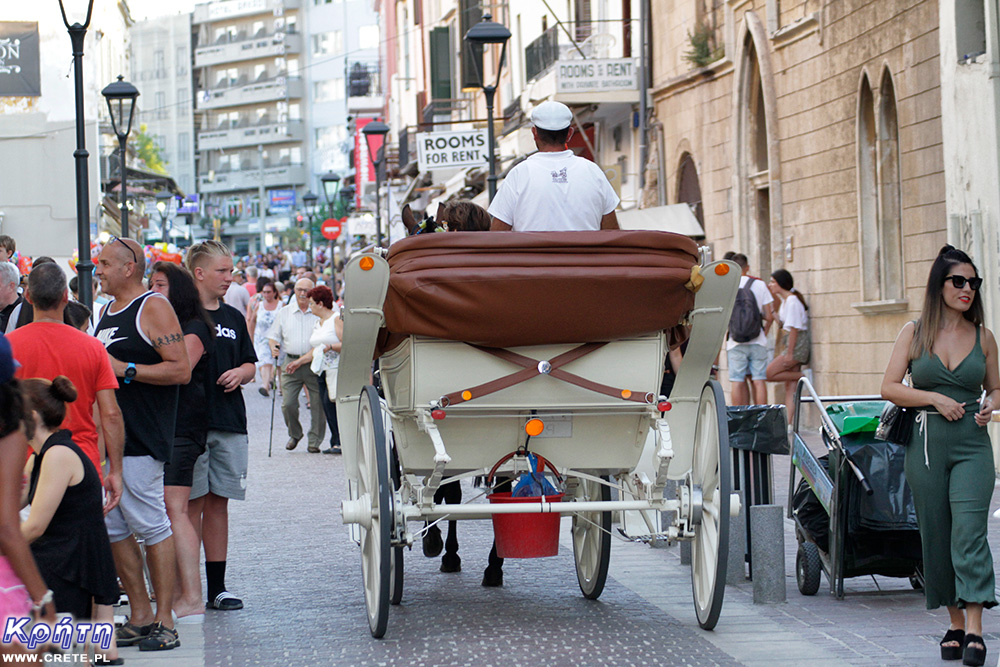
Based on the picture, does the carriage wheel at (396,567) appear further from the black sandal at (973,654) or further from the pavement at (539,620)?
the black sandal at (973,654)

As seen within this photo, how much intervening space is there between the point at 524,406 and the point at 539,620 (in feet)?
4.44

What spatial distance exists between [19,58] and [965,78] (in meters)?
31.4

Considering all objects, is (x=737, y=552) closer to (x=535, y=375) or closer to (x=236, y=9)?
(x=535, y=375)

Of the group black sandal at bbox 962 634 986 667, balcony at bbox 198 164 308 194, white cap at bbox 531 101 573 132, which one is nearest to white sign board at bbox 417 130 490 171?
white cap at bbox 531 101 573 132

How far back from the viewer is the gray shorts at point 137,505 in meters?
7.05

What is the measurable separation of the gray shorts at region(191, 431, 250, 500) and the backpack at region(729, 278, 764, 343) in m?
9.52

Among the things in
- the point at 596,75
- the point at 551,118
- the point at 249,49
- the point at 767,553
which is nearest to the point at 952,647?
the point at 767,553

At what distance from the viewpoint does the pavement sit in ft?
22.2

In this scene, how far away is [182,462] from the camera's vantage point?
7711 mm

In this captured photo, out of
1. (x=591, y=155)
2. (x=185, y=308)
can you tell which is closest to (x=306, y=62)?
(x=591, y=155)

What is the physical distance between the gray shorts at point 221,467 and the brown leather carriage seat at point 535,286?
5.32 feet

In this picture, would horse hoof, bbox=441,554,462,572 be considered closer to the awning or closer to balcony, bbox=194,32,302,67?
the awning

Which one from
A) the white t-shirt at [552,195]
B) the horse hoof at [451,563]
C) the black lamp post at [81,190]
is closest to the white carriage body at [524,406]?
the white t-shirt at [552,195]

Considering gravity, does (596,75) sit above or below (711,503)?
above
